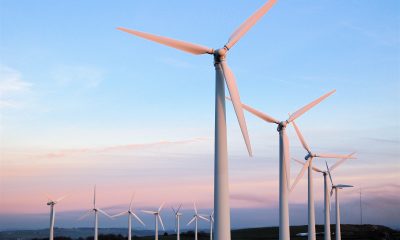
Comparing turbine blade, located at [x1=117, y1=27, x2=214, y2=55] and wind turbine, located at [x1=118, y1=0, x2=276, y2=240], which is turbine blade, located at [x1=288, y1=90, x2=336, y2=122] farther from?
turbine blade, located at [x1=117, y1=27, x2=214, y2=55]

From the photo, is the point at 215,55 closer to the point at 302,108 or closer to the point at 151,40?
the point at 151,40

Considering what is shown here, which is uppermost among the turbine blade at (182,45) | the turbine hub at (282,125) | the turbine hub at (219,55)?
the turbine blade at (182,45)

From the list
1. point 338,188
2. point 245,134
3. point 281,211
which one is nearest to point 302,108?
point 281,211

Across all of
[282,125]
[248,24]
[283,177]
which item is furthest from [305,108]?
[248,24]

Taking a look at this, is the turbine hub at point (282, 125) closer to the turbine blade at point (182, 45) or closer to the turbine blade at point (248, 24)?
the turbine blade at point (248, 24)

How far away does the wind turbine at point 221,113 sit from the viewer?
3797 centimetres

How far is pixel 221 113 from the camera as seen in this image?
39.2 m

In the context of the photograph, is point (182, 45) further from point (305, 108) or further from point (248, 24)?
point (305, 108)

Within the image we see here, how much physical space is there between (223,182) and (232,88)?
728cm

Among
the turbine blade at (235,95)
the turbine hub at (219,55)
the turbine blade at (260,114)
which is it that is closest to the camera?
the turbine blade at (235,95)

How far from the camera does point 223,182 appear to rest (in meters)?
38.1

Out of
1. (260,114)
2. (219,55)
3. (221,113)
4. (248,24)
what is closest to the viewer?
(221,113)

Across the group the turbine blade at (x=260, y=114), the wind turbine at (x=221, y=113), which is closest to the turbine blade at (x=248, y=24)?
the wind turbine at (x=221, y=113)

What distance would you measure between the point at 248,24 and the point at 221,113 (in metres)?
9.39
